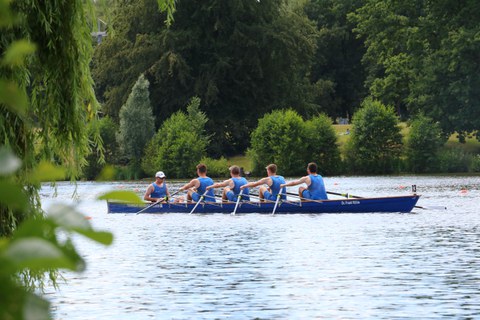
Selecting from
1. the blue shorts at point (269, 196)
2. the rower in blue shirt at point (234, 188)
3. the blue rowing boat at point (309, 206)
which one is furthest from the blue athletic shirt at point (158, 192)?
the blue shorts at point (269, 196)

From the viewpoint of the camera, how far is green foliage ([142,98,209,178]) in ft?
204

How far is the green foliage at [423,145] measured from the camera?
61.8 metres

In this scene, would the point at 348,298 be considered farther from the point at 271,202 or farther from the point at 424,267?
the point at 271,202

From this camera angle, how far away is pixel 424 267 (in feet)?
50.4

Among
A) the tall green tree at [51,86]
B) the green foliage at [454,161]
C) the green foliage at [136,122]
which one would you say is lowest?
the green foliage at [454,161]

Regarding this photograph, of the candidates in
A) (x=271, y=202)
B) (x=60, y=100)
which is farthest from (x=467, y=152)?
(x=60, y=100)

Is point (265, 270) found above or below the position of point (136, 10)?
below

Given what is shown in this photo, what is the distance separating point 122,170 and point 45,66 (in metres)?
56.0

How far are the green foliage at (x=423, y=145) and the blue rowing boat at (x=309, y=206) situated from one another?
33789 millimetres

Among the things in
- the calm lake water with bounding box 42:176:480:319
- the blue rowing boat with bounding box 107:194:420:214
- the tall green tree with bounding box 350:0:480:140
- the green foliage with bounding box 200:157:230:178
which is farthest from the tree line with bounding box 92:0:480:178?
the calm lake water with bounding box 42:176:480:319

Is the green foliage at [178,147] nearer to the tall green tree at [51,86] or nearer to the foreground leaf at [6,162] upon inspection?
the tall green tree at [51,86]

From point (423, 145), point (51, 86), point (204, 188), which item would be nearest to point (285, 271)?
point (51, 86)

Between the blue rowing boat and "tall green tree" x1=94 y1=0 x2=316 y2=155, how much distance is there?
36.0m

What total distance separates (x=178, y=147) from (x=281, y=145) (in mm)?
6041
